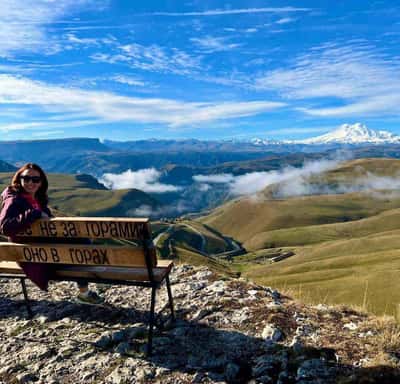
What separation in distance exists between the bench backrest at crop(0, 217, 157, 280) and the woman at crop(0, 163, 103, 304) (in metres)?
0.25

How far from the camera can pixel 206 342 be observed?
8562 millimetres

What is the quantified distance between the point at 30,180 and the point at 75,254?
2.91 m

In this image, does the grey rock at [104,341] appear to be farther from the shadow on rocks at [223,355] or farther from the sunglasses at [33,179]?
the sunglasses at [33,179]

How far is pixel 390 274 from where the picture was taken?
3327 inches

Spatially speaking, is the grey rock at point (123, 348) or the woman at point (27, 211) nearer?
the grey rock at point (123, 348)

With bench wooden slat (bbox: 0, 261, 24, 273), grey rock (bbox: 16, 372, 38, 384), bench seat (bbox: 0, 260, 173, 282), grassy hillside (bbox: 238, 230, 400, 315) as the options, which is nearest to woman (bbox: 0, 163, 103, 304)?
bench seat (bbox: 0, 260, 173, 282)

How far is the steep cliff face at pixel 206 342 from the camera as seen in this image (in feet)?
23.2

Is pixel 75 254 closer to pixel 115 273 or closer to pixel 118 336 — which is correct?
pixel 115 273

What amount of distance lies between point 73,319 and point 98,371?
10.1 ft

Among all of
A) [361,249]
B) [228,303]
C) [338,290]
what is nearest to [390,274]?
[338,290]

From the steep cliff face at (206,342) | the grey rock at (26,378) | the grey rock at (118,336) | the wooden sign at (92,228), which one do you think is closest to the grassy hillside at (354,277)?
the steep cliff face at (206,342)

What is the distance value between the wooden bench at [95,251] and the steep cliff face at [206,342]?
2.77ft

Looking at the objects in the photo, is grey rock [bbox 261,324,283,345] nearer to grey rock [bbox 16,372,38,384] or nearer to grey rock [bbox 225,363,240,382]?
grey rock [bbox 225,363,240,382]

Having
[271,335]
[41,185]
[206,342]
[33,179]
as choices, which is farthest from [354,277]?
[33,179]
